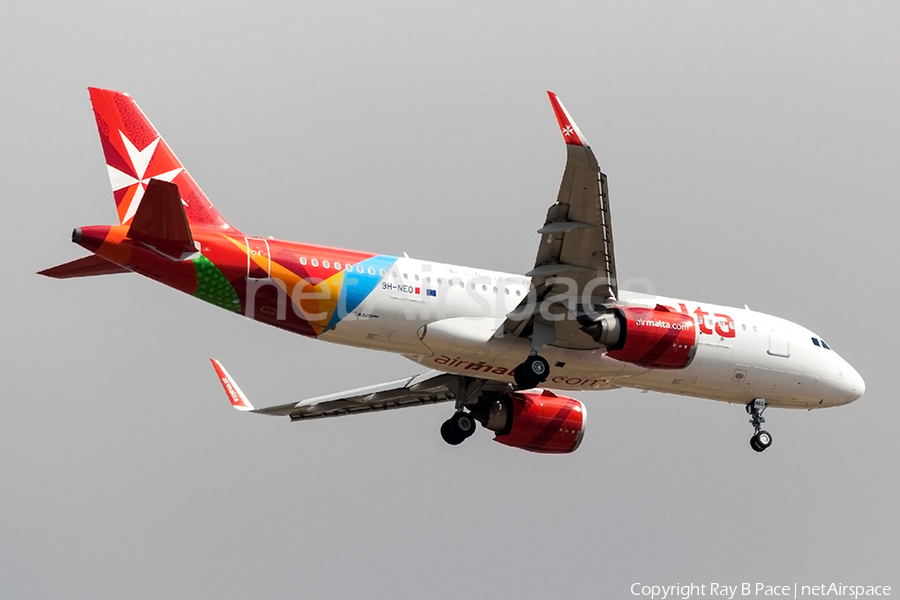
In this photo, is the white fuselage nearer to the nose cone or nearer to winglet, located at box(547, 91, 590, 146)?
the nose cone

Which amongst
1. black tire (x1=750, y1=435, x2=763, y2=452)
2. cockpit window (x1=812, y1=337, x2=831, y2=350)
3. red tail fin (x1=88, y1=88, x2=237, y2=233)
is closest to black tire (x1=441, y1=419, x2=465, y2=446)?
black tire (x1=750, y1=435, x2=763, y2=452)

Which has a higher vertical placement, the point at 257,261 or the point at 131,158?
the point at 131,158

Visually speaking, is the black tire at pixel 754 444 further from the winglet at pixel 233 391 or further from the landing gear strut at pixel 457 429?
the winglet at pixel 233 391

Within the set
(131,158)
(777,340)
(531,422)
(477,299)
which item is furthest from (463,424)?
(131,158)

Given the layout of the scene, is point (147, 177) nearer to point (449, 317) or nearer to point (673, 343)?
point (449, 317)

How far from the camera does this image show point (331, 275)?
2620 cm

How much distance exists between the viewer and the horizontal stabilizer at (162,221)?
23469mm

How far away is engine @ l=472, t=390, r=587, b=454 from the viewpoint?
32438 millimetres

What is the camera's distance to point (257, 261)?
2552 centimetres

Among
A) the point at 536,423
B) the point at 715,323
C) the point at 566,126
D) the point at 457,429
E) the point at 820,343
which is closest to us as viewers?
the point at 566,126

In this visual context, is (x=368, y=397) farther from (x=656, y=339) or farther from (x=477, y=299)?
(x=656, y=339)

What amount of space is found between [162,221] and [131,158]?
3.10m

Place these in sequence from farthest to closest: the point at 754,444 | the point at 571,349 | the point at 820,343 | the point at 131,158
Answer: the point at 820,343 → the point at 754,444 → the point at 571,349 → the point at 131,158

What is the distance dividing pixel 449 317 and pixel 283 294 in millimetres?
3975
